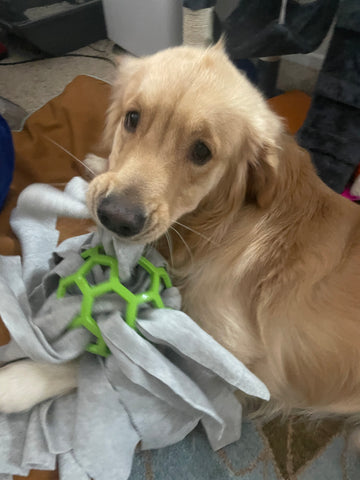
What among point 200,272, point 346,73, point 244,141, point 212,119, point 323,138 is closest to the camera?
point 212,119

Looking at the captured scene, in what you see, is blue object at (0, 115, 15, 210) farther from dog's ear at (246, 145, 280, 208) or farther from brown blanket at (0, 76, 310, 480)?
dog's ear at (246, 145, 280, 208)

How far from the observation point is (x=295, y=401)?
4.51 feet

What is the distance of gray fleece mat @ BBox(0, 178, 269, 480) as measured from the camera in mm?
1091

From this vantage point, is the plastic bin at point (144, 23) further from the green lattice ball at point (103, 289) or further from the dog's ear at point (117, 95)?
the green lattice ball at point (103, 289)

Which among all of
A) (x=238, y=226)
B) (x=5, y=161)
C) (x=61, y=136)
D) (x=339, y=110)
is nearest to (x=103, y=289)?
(x=238, y=226)

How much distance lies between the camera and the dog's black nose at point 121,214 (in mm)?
966

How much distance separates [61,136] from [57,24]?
1.39m

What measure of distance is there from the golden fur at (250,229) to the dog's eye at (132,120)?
0.02 metres

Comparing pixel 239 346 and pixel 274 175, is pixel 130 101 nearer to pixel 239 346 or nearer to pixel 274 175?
pixel 274 175

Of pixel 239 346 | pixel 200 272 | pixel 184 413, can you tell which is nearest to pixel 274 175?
pixel 200 272

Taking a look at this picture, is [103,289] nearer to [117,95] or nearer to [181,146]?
[181,146]

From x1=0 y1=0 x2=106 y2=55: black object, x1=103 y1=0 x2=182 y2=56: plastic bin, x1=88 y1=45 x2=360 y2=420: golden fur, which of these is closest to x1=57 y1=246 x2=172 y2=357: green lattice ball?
x1=88 y1=45 x2=360 y2=420: golden fur

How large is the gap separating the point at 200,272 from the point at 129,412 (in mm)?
483

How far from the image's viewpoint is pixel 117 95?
4.30 ft
